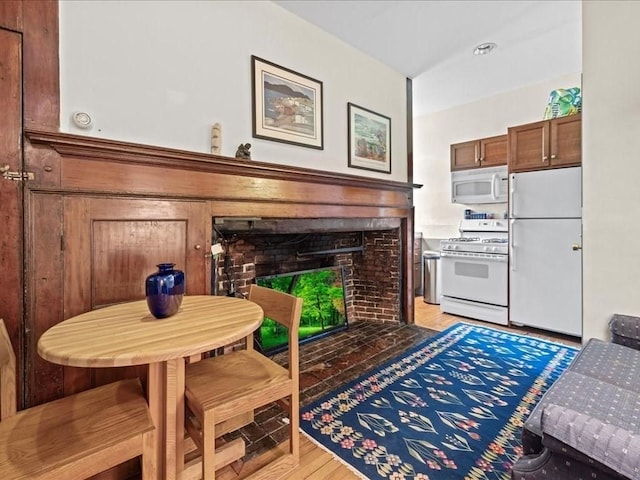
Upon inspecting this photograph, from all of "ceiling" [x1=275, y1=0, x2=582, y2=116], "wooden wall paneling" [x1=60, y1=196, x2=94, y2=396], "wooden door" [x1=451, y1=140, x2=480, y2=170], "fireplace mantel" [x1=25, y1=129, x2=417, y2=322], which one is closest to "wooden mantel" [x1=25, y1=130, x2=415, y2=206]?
"fireplace mantel" [x1=25, y1=129, x2=417, y2=322]

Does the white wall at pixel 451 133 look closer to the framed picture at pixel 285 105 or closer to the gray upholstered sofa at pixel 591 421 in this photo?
the gray upholstered sofa at pixel 591 421

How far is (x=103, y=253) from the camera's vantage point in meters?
1.67

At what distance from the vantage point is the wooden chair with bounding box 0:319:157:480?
0.97 m

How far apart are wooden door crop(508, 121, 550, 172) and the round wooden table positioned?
344cm

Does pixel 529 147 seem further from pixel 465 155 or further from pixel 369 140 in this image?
pixel 369 140

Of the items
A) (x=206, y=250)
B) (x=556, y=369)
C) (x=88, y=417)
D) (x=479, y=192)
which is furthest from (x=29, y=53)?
(x=479, y=192)

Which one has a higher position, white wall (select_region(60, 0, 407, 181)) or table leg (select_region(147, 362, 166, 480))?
white wall (select_region(60, 0, 407, 181))

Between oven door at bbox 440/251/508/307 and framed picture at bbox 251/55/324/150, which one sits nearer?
framed picture at bbox 251/55/324/150

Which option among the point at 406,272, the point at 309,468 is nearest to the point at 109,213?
the point at 309,468

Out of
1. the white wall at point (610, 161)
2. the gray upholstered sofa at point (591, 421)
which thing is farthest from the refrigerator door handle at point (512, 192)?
the gray upholstered sofa at point (591, 421)

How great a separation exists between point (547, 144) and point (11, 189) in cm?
434

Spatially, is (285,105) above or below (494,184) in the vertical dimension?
above

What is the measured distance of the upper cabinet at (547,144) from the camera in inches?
124

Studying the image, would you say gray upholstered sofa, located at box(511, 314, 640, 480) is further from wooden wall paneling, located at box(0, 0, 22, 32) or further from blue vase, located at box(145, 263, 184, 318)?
wooden wall paneling, located at box(0, 0, 22, 32)
